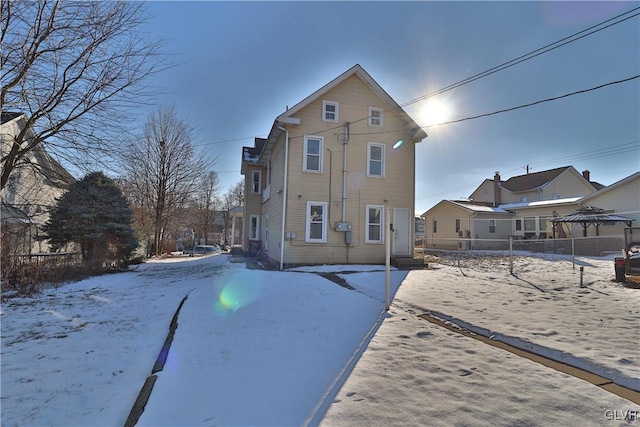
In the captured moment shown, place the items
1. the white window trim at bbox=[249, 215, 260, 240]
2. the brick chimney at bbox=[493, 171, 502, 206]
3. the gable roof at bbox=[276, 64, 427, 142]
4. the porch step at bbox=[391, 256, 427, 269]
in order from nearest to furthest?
the gable roof at bbox=[276, 64, 427, 142] < the porch step at bbox=[391, 256, 427, 269] < the white window trim at bbox=[249, 215, 260, 240] < the brick chimney at bbox=[493, 171, 502, 206]

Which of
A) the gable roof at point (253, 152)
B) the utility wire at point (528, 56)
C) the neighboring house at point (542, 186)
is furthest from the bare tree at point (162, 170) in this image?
the neighboring house at point (542, 186)

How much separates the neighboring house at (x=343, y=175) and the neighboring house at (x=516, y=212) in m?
9.74

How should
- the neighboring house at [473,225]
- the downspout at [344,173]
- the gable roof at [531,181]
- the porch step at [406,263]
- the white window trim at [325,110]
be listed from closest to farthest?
the porch step at [406,263] < the downspout at [344,173] < the white window trim at [325,110] < the neighboring house at [473,225] < the gable roof at [531,181]

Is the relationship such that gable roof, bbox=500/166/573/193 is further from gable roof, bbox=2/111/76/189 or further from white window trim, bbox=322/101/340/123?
gable roof, bbox=2/111/76/189

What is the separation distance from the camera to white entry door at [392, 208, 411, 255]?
559 inches

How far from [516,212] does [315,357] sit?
93.8 ft

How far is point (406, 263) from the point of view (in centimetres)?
1328

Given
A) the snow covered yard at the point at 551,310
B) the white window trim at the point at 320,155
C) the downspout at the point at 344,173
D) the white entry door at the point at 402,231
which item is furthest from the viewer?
the white entry door at the point at 402,231

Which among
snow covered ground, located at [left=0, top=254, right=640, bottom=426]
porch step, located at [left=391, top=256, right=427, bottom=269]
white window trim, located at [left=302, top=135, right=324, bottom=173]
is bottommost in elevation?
snow covered ground, located at [left=0, top=254, right=640, bottom=426]

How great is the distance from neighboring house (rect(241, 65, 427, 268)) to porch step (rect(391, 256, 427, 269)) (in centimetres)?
63

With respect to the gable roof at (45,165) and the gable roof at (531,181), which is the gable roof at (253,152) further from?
the gable roof at (531,181)

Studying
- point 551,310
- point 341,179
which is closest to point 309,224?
point 341,179

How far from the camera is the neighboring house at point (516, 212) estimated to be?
24609mm

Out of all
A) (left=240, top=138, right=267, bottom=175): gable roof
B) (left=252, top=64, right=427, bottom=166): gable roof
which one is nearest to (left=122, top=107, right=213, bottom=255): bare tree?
(left=240, top=138, right=267, bottom=175): gable roof
